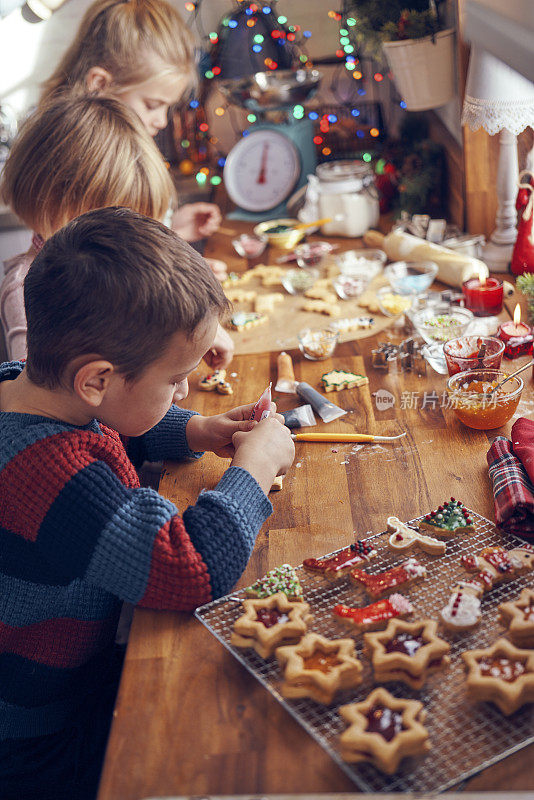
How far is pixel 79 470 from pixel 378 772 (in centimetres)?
50

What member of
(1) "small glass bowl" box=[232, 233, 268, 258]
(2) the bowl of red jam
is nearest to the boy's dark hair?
(2) the bowl of red jam

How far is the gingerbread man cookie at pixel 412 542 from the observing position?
0.98m

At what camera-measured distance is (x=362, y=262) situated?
2061 mm

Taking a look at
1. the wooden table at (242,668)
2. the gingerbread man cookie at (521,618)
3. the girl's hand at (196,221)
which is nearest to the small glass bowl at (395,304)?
the wooden table at (242,668)

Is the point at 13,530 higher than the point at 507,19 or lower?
lower

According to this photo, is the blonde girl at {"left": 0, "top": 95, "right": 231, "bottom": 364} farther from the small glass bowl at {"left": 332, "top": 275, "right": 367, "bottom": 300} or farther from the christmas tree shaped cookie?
the christmas tree shaped cookie

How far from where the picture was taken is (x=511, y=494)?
39.5 inches

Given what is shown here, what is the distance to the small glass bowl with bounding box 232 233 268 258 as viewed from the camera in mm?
2285

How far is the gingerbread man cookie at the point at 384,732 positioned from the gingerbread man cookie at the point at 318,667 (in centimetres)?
3

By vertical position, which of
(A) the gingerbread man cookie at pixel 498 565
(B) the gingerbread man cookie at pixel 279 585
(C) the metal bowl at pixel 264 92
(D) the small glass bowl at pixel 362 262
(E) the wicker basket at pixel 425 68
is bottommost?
(D) the small glass bowl at pixel 362 262

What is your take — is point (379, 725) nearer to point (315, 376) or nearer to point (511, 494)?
point (511, 494)

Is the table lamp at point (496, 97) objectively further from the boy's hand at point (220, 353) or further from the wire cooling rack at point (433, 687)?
the wire cooling rack at point (433, 687)

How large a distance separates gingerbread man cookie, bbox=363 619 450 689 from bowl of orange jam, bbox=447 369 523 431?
0.48 meters

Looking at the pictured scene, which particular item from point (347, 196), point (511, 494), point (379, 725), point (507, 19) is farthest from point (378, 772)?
point (347, 196)
